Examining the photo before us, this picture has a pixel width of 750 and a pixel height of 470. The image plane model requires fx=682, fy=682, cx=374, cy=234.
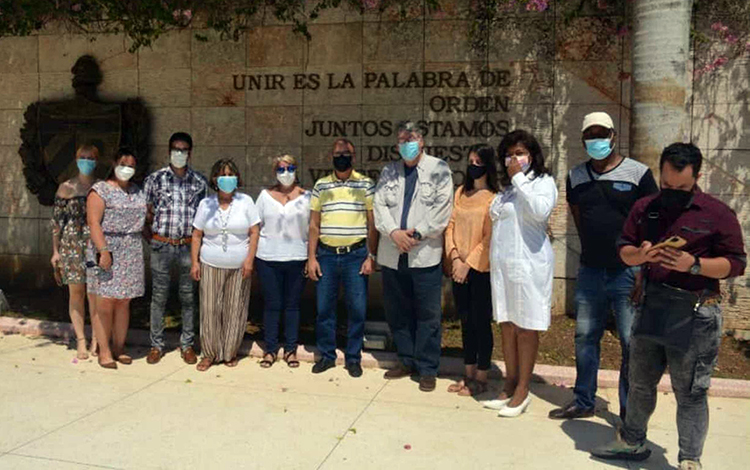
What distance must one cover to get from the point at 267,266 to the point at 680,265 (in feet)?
10.9

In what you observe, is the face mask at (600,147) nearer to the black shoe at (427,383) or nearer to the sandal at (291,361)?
the black shoe at (427,383)

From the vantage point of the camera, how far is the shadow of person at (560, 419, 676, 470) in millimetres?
3791

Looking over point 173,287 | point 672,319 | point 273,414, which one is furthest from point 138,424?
point 173,287

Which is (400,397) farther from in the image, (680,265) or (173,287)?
(173,287)

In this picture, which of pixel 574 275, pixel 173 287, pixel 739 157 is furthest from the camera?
pixel 173 287

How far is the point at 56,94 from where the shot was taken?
8.21 m

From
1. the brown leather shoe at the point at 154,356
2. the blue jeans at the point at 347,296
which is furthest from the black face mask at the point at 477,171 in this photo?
the brown leather shoe at the point at 154,356

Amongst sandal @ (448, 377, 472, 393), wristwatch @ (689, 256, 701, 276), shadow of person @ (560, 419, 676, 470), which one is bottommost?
shadow of person @ (560, 419, 676, 470)

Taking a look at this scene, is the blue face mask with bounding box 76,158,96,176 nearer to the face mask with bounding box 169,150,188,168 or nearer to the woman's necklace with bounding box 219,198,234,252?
the face mask with bounding box 169,150,188,168

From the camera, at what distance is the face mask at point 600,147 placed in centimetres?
431

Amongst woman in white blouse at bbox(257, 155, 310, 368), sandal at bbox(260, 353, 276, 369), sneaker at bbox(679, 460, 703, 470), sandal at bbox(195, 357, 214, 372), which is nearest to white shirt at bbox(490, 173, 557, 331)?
sneaker at bbox(679, 460, 703, 470)

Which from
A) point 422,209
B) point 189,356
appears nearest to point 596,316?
point 422,209

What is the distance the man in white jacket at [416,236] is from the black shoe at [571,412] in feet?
3.09

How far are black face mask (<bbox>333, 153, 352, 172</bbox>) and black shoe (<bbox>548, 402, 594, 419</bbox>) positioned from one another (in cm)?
235
